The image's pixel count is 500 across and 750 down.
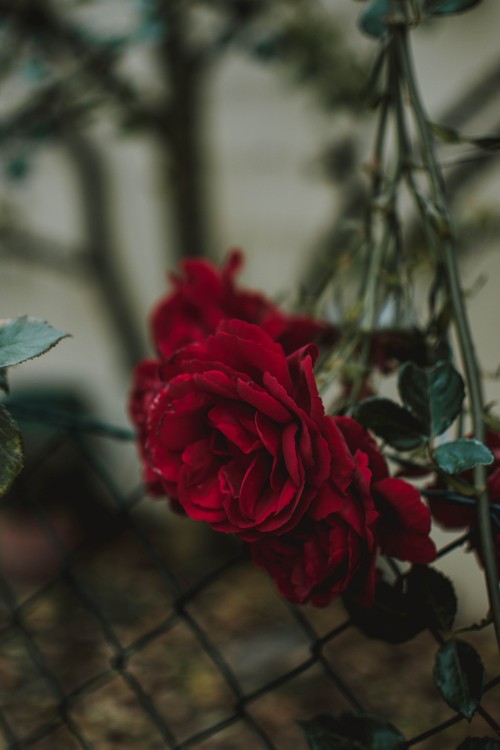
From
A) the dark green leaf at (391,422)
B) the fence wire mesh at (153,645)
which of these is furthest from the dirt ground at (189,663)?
the dark green leaf at (391,422)

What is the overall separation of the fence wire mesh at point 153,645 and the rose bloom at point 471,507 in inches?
0.7

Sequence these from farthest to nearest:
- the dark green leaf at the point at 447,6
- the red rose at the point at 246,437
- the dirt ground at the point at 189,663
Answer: the dirt ground at the point at 189,663 → the dark green leaf at the point at 447,6 → the red rose at the point at 246,437

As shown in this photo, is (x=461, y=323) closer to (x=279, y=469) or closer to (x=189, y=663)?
(x=279, y=469)

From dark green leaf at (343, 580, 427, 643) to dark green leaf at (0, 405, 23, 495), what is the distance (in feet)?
0.62

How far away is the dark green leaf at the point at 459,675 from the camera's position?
0.38 m

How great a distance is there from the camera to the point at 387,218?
1.75ft

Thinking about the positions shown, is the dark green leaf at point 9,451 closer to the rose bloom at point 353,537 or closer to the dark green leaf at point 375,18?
the rose bloom at point 353,537

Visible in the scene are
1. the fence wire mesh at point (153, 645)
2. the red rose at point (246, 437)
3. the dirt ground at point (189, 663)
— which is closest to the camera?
the red rose at point (246, 437)

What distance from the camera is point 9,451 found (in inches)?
14.9

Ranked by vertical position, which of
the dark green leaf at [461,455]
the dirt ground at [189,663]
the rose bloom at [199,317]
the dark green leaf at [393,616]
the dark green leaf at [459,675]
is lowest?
the dirt ground at [189,663]

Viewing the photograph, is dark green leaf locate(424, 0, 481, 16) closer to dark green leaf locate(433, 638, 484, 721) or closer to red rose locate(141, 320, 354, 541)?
red rose locate(141, 320, 354, 541)

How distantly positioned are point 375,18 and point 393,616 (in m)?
0.38

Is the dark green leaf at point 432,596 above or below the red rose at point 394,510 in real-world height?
below

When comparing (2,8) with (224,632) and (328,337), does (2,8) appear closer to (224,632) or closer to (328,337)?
(328,337)
